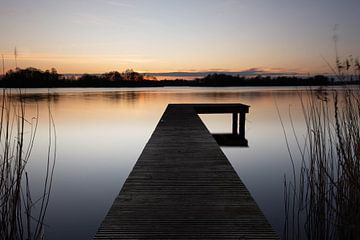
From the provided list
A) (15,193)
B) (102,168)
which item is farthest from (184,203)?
(102,168)

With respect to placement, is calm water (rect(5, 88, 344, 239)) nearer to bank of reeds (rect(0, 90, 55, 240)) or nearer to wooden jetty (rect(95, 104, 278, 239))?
bank of reeds (rect(0, 90, 55, 240))

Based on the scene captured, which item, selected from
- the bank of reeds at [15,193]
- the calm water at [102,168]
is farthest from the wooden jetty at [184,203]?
the calm water at [102,168]

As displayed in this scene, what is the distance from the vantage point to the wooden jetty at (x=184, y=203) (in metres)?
1.96

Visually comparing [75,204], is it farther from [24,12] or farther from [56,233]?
[24,12]

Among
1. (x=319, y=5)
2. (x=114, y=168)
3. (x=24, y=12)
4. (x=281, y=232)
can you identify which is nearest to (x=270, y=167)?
(x=281, y=232)

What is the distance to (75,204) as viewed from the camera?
502 centimetres

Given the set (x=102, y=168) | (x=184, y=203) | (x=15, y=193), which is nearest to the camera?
(x=15, y=193)

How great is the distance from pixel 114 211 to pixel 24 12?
17.3 m

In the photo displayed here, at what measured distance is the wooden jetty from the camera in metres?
1.96

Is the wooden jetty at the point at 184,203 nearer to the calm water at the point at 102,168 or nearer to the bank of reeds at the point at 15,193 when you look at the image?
the bank of reeds at the point at 15,193

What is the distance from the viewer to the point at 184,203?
2494 millimetres

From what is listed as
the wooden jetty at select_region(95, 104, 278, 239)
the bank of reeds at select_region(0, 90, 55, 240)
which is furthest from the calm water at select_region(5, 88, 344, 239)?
the wooden jetty at select_region(95, 104, 278, 239)

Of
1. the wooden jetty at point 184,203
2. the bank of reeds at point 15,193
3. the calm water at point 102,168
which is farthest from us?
the calm water at point 102,168

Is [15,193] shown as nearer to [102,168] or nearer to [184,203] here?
[184,203]
